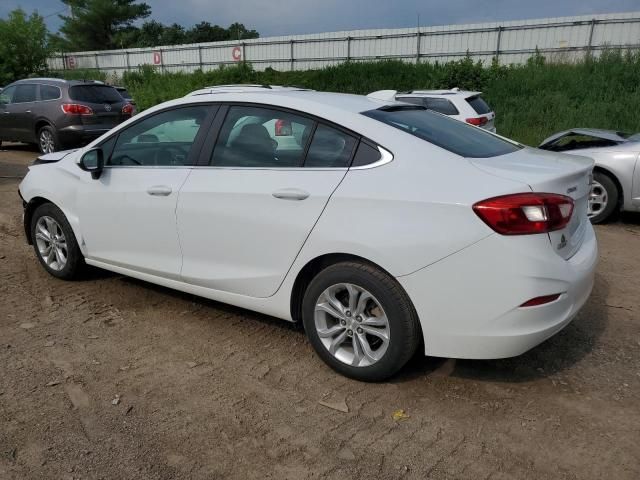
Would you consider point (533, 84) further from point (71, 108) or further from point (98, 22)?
point (98, 22)

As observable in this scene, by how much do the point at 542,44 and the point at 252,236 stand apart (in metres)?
19.7

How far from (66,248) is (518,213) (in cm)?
357

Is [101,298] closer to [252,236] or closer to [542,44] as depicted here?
[252,236]

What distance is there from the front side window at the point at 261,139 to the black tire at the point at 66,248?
1.68 meters

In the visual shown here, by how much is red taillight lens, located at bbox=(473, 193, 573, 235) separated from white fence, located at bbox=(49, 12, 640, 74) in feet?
59.8

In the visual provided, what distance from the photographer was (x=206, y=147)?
3.55 m

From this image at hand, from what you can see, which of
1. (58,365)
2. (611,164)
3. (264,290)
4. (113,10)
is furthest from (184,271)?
(113,10)

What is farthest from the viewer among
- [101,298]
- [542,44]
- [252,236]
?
[542,44]

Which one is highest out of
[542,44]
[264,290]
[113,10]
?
[113,10]

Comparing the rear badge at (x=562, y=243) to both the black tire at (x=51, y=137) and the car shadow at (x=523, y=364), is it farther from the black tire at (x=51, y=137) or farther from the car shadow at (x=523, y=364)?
the black tire at (x=51, y=137)

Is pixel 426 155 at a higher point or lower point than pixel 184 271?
higher

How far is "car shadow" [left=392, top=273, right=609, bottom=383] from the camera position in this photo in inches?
126

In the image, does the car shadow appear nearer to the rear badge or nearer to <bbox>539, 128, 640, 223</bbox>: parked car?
the rear badge

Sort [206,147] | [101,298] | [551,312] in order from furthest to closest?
[101,298]
[206,147]
[551,312]
